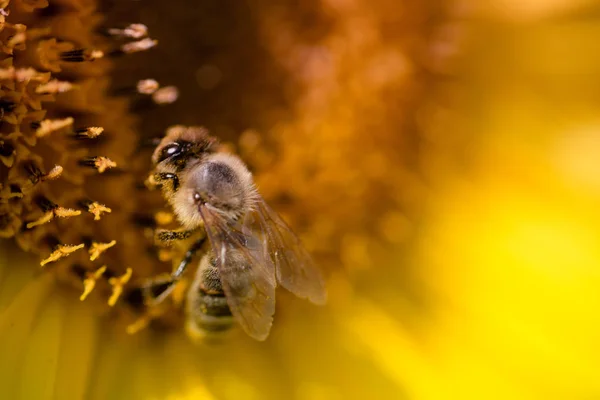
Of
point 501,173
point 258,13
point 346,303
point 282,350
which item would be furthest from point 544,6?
point 282,350

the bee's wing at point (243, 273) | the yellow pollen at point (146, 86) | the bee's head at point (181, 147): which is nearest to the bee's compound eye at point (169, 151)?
the bee's head at point (181, 147)

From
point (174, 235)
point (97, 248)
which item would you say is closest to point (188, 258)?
point (174, 235)

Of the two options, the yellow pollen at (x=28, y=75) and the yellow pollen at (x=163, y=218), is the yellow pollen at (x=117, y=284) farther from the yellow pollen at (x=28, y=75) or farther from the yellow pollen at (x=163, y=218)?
the yellow pollen at (x=28, y=75)

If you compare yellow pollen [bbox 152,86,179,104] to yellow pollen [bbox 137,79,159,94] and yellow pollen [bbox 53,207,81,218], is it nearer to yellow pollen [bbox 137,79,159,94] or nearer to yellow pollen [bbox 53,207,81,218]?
yellow pollen [bbox 137,79,159,94]

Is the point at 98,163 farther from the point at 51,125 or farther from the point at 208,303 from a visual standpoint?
the point at 208,303

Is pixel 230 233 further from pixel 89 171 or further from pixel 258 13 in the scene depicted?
pixel 258 13

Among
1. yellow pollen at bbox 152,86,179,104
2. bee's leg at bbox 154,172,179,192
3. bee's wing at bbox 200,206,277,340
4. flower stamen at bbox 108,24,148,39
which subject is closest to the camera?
bee's wing at bbox 200,206,277,340

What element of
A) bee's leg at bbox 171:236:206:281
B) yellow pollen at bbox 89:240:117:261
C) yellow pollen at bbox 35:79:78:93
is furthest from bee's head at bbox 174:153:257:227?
yellow pollen at bbox 35:79:78:93
